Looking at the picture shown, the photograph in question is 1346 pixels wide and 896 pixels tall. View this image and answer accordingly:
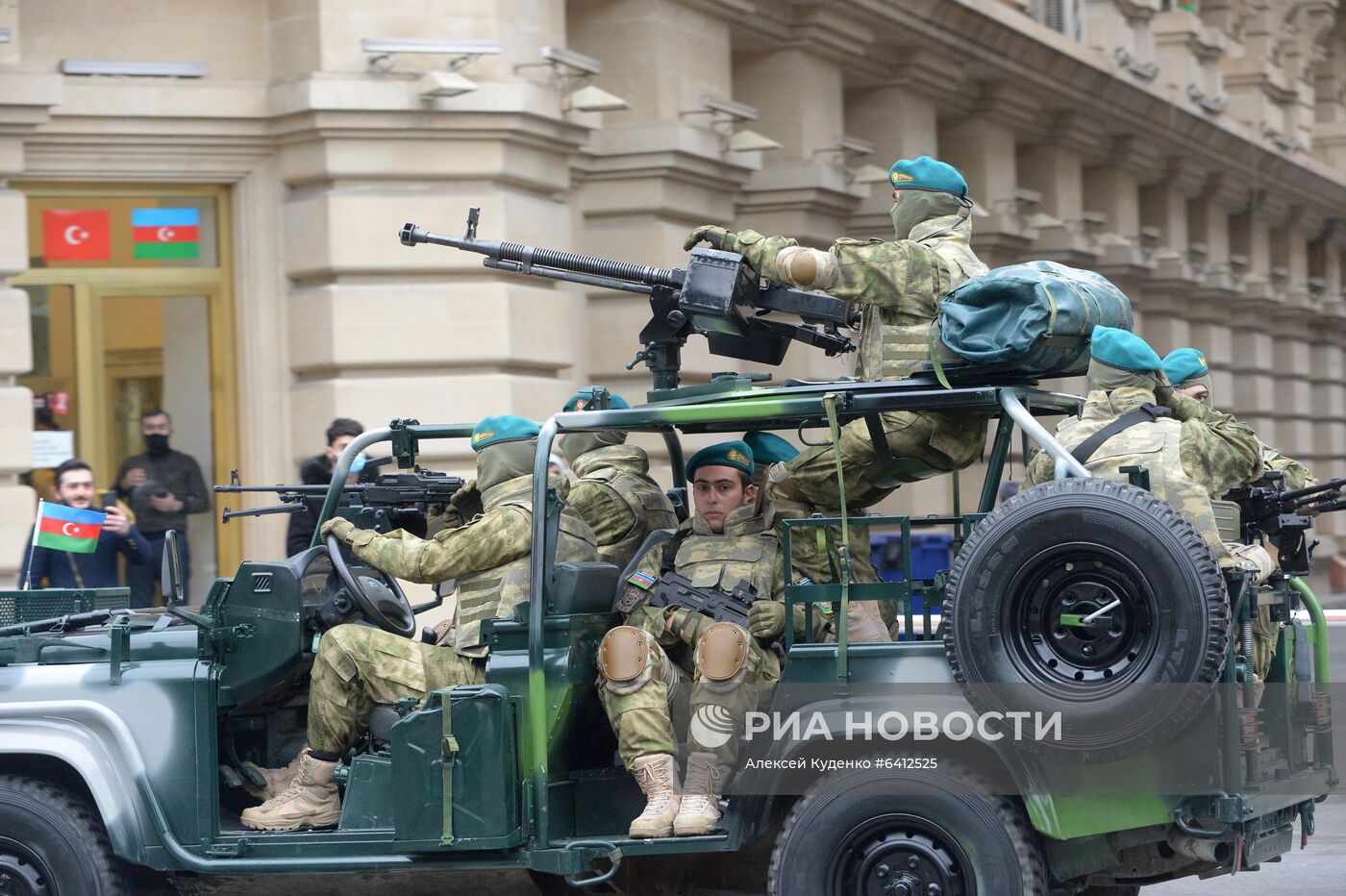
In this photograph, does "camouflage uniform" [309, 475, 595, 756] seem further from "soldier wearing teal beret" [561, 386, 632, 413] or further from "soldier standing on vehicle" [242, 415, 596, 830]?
"soldier wearing teal beret" [561, 386, 632, 413]

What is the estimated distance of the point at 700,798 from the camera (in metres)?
5.70

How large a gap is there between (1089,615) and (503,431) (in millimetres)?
2046

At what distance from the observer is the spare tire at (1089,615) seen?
4.96 meters

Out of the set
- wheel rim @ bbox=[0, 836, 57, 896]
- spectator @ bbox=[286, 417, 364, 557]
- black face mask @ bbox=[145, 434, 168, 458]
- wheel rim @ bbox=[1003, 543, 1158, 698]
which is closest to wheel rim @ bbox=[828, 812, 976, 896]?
wheel rim @ bbox=[1003, 543, 1158, 698]

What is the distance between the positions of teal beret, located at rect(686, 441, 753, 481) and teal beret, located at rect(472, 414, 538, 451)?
0.53 m

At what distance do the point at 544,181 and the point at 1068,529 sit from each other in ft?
25.1

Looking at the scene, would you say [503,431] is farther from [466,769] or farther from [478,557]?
[466,769]

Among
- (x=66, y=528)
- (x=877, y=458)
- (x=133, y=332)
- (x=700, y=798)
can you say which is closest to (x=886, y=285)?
(x=877, y=458)

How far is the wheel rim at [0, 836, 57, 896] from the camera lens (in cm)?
596

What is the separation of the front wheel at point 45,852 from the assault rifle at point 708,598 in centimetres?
186

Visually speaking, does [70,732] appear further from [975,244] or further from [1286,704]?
[975,244]

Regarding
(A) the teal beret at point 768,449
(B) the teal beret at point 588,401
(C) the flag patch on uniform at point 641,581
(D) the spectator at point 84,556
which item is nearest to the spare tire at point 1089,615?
(C) the flag patch on uniform at point 641,581

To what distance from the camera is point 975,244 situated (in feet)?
58.4

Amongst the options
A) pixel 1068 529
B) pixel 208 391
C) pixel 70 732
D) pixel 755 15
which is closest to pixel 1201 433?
pixel 1068 529
